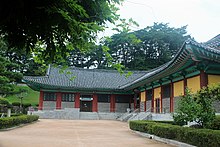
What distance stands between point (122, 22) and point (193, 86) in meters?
12.1

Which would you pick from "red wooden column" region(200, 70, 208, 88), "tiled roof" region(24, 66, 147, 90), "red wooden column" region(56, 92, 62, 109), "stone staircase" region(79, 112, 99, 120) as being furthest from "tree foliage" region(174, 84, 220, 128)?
"red wooden column" region(56, 92, 62, 109)

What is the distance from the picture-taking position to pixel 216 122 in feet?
29.6

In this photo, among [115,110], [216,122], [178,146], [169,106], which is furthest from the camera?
[115,110]

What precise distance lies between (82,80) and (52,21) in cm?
2895

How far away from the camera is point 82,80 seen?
104 ft

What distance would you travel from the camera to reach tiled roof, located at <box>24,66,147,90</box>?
28062mm

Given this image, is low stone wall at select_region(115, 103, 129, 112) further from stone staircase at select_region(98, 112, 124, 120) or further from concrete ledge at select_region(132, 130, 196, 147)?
concrete ledge at select_region(132, 130, 196, 147)

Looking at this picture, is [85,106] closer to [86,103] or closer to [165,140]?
[86,103]

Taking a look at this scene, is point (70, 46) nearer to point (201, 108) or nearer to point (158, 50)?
point (201, 108)

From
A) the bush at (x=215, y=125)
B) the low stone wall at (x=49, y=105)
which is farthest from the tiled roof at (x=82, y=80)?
the bush at (x=215, y=125)

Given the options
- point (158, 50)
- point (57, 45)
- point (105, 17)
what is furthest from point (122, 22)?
point (158, 50)

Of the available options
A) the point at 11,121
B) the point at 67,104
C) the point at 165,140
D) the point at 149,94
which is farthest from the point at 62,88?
the point at 165,140

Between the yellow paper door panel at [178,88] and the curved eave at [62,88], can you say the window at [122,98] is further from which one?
the yellow paper door panel at [178,88]

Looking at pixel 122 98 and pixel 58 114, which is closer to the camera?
pixel 58 114
